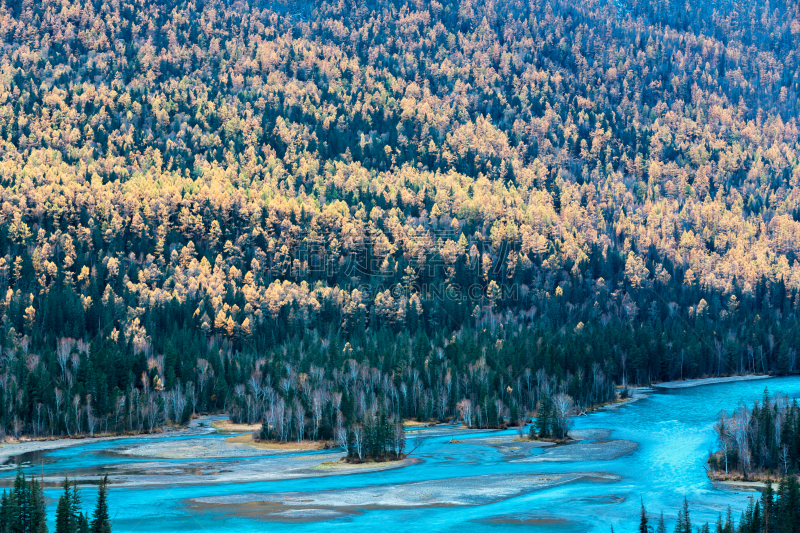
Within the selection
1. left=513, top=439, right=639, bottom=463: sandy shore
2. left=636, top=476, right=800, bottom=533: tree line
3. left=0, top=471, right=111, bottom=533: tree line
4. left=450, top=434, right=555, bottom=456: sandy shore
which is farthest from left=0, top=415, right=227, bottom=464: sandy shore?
left=636, top=476, right=800, bottom=533: tree line

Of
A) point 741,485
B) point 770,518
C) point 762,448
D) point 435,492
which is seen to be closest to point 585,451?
point 762,448

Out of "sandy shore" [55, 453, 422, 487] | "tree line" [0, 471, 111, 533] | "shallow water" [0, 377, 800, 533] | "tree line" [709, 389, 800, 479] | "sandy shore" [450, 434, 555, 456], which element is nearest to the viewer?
"tree line" [0, 471, 111, 533]

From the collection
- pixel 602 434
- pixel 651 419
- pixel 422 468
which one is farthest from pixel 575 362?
pixel 422 468

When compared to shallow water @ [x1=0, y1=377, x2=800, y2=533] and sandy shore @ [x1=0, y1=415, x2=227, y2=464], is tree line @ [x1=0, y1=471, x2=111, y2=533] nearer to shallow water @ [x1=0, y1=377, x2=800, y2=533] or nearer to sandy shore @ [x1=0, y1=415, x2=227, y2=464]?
shallow water @ [x1=0, y1=377, x2=800, y2=533]

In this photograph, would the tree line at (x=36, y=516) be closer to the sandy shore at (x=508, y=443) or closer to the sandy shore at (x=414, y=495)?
the sandy shore at (x=414, y=495)

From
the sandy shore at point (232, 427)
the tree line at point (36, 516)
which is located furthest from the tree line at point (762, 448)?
the sandy shore at point (232, 427)

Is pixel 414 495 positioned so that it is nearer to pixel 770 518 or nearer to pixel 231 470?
pixel 231 470

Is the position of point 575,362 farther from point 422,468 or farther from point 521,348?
point 422,468

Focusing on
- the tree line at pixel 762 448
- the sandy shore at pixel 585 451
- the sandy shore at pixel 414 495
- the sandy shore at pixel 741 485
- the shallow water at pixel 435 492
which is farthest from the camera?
the sandy shore at pixel 585 451
